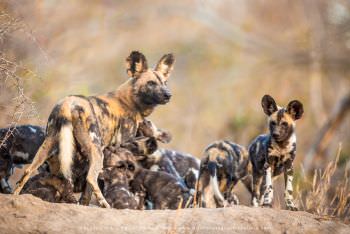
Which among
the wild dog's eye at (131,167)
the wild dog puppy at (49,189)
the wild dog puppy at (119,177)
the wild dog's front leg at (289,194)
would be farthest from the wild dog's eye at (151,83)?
the wild dog's front leg at (289,194)

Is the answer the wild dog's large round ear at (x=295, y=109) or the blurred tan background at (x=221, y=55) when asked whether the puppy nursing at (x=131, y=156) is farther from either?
the blurred tan background at (x=221, y=55)

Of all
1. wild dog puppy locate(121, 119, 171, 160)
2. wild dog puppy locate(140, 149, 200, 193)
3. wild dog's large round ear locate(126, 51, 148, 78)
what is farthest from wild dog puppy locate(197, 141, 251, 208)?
wild dog's large round ear locate(126, 51, 148, 78)

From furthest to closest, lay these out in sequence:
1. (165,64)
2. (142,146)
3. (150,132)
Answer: (150,132) < (142,146) < (165,64)

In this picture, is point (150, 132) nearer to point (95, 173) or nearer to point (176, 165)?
point (176, 165)

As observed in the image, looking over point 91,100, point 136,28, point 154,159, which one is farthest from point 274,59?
point 91,100

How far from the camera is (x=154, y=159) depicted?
857 cm

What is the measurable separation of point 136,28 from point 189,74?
227cm

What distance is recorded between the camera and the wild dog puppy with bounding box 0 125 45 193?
23.2 ft

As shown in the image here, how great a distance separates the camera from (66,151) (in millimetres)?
6684

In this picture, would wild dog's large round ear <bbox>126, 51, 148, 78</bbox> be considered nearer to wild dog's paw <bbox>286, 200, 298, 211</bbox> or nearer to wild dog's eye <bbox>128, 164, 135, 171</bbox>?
wild dog's eye <bbox>128, 164, 135, 171</bbox>

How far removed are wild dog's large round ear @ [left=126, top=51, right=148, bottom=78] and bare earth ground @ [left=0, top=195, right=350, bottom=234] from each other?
87.8 inches

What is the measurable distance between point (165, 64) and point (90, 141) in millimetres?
1577

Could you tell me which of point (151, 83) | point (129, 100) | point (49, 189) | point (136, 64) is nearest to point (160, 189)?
point (129, 100)

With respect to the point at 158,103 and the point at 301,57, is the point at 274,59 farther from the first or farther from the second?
the point at 158,103
